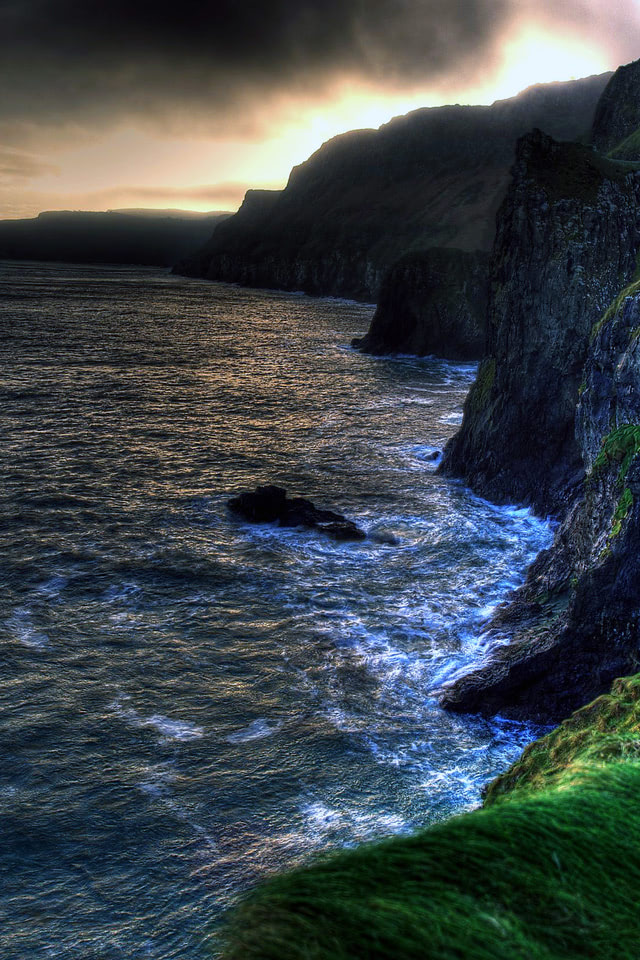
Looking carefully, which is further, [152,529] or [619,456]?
[152,529]

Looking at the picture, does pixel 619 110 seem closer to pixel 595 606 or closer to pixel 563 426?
pixel 563 426

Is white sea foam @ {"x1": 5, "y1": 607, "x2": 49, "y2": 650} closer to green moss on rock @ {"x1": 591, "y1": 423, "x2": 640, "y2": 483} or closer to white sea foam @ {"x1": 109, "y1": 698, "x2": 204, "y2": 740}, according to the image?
white sea foam @ {"x1": 109, "y1": 698, "x2": 204, "y2": 740}

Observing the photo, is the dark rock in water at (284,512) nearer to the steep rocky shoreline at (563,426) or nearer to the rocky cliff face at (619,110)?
the steep rocky shoreline at (563,426)

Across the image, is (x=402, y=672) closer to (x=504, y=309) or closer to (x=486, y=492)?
(x=486, y=492)

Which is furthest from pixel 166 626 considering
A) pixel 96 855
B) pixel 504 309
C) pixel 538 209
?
pixel 538 209

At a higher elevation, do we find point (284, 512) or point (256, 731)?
point (284, 512)

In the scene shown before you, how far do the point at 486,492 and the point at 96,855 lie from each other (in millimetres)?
28131

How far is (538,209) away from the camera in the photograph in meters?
37.6

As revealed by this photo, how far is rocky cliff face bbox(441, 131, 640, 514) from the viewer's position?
3591 cm

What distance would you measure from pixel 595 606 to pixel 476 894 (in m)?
16.1

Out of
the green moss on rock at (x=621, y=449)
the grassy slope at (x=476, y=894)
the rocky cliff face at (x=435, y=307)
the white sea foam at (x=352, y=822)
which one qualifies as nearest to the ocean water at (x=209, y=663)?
the white sea foam at (x=352, y=822)

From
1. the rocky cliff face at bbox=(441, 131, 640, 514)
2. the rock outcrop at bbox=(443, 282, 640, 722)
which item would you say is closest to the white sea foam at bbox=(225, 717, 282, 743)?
the rock outcrop at bbox=(443, 282, 640, 722)

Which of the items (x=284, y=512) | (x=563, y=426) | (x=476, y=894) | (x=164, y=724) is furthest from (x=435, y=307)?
(x=476, y=894)

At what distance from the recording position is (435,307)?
9056cm
